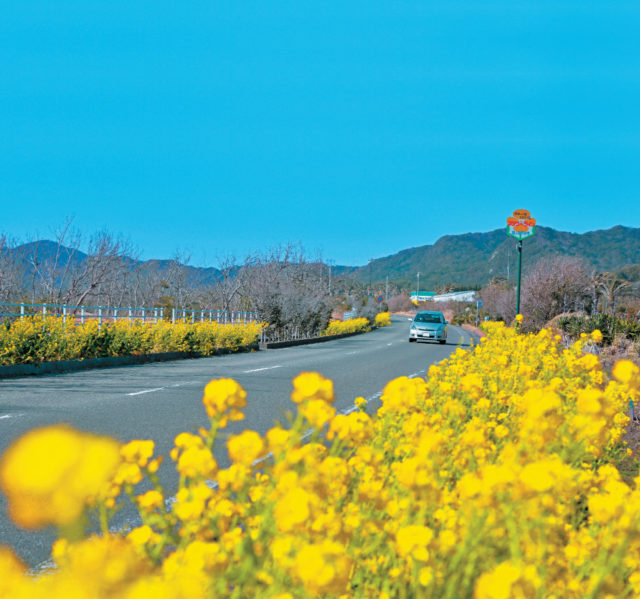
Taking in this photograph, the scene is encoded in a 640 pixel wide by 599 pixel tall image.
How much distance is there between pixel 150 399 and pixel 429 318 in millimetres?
24845

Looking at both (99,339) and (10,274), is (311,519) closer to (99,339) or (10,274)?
(99,339)

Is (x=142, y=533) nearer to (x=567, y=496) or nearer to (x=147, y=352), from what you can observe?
(x=567, y=496)

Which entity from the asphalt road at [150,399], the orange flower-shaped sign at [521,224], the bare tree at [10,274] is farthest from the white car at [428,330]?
the bare tree at [10,274]

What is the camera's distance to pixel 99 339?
639 inches

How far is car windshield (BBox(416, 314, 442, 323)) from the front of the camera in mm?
32562

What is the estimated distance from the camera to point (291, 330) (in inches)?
1281

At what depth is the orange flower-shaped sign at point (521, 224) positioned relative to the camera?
30.8m

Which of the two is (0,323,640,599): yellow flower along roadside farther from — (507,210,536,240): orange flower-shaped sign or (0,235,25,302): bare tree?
(507,210,536,240): orange flower-shaped sign

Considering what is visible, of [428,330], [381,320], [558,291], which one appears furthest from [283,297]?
[381,320]

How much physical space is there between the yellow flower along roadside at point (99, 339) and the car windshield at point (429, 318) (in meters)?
12.4

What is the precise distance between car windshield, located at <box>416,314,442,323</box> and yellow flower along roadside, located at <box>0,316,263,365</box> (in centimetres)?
1236

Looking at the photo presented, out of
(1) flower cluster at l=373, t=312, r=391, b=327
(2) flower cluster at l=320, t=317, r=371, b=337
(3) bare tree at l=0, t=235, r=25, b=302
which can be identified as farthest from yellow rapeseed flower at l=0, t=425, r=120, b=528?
(1) flower cluster at l=373, t=312, r=391, b=327

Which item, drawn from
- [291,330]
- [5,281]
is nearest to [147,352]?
[5,281]

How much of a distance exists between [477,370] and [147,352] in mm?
12408
